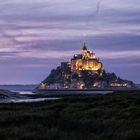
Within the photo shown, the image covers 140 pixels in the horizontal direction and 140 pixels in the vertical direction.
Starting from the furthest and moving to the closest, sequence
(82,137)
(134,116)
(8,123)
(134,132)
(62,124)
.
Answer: (134,116)
(8,123)
(62,124)
(134,132)
(82,137)

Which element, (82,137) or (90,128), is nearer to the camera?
(82,137)

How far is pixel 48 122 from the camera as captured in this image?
906 inches

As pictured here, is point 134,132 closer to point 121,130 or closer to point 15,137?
point 121,130

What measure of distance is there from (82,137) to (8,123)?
298 inches

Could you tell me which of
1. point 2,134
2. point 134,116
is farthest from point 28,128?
point 134,116

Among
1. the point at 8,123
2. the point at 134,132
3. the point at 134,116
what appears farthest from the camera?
the point at 134,116

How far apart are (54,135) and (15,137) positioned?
1.46m

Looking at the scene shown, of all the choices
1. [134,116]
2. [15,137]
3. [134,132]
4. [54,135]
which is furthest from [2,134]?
[134,116]

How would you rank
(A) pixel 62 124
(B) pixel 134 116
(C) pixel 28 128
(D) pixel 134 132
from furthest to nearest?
(B) pixel 134 116
(A) pixel 62 124
(C) pixel 28 128
(D) pixel 134 132

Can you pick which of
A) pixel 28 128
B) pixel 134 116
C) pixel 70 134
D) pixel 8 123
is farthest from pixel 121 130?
pixel 134 116

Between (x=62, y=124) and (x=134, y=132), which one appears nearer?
(x=134, y=132)

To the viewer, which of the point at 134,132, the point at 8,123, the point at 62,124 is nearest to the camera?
the point at 134,132

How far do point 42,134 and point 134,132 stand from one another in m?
3.65

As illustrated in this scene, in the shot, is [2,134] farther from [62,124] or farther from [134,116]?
[134,116]
